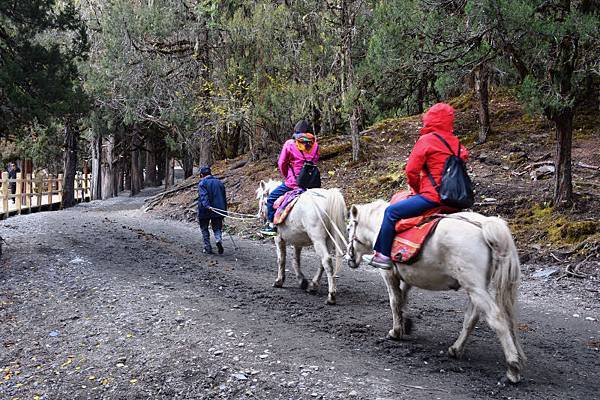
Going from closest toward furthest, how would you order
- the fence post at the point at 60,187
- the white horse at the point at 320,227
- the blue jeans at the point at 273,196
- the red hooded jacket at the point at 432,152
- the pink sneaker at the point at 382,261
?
the red hooded jacket at the point at 432,152
the pink sneaker at the point at 382,261
the white horse at the point at 320,227
the blue jeans at the point at 273,196
the fence post at the point at 60,187

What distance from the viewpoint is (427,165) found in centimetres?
521

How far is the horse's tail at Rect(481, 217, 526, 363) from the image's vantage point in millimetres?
4582

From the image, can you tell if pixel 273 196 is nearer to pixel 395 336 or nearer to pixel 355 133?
pixel 395 336

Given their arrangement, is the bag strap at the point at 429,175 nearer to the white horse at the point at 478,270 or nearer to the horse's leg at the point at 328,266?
the white horse at the point at 478,270

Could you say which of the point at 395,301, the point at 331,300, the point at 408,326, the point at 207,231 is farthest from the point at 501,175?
the point at 395,301

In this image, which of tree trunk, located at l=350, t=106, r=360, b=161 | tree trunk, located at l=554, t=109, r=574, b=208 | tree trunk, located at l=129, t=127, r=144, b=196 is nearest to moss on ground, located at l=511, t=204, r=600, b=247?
tree trunk, located at l=554, t=109, r=574, b=208

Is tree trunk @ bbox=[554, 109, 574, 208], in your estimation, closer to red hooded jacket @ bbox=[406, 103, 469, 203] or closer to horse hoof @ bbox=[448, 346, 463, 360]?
red hooded jacket @ bbox=[406, 103, 469, 203]

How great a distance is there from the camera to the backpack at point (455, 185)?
4.99m

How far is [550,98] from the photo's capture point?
31.6 feet

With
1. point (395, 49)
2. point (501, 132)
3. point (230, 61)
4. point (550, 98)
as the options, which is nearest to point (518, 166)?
point (501, 132)

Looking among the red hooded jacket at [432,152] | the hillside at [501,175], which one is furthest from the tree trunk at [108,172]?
the red hooded jacket at [432,152]

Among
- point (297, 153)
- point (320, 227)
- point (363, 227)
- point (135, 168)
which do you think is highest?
point (135, 168)

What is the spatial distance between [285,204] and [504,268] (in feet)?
13.2

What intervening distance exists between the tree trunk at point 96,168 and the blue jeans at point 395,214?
27.3 metres
